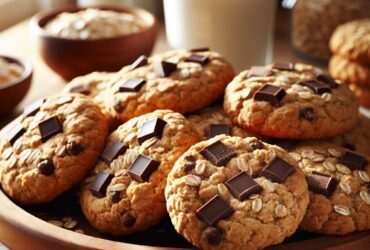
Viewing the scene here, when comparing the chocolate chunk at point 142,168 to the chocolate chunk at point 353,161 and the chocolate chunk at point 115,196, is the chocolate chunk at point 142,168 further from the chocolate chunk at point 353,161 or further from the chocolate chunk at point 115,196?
the chocolate chunk at point 353,161

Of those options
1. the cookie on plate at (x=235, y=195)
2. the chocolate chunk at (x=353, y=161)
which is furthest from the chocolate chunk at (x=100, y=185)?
the chocolate chunk at (x=353, y=161)

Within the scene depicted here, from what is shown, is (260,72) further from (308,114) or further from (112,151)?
(112,151)

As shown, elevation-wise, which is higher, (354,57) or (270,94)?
(270,94)

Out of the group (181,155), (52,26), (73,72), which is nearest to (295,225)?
(181,155)

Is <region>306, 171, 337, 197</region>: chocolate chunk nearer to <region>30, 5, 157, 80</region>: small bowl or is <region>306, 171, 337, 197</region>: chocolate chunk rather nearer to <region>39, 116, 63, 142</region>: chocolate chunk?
<region>39, 116, 63, 142</region>: chocolate chunk

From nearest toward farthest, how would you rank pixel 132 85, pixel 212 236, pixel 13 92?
1. pixel 212 236
2. pixel 132 85
3. pixel 13 92

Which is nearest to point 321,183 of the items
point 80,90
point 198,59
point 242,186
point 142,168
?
point 242,186

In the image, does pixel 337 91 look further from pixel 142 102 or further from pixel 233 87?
pixel 142 102
